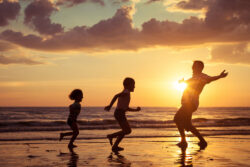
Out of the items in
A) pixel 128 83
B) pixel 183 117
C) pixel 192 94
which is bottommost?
pixel 183 117

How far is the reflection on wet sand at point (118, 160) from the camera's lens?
20.6 feet

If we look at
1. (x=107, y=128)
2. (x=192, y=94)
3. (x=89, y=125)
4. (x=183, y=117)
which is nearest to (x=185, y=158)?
(x=183, y=117)

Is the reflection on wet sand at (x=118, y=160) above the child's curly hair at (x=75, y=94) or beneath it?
beneath

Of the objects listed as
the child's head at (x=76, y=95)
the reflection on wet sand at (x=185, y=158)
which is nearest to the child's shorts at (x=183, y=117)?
the reflection on wet sand at (x=185, y=158)

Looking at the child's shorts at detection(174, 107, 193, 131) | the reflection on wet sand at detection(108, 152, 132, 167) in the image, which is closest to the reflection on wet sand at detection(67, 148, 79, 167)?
the reflection on wet sand at detection(108, 152, 132, 167)

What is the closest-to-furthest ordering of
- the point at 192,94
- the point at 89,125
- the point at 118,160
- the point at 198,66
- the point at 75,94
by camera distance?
the point at 118,160, the point at 192,94, the point at 198,66, the point at 75,94, the point at 89,125

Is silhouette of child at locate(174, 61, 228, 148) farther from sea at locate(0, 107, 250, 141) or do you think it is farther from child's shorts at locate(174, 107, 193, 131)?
sea at locate(0, 107, 250, 141)

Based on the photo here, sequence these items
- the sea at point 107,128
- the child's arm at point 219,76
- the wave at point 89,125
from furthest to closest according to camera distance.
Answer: the wave at point 89,125 → the sea at point 107,128 → the child's arm at point 219,76

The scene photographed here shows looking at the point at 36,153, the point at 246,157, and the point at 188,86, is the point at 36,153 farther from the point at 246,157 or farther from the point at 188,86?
the point at 246,157

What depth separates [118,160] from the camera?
6.80 m

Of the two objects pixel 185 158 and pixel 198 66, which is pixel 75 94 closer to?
pixel 198 66

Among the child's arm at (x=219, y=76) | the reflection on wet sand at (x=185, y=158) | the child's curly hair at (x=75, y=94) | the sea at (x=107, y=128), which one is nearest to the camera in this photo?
the reflection on wet sand at (x=185, y=158)

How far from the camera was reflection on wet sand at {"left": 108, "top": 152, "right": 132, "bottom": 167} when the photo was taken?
6273mm

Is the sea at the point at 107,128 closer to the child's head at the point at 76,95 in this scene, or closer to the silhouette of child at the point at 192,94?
the child's head at the point at 76,95
